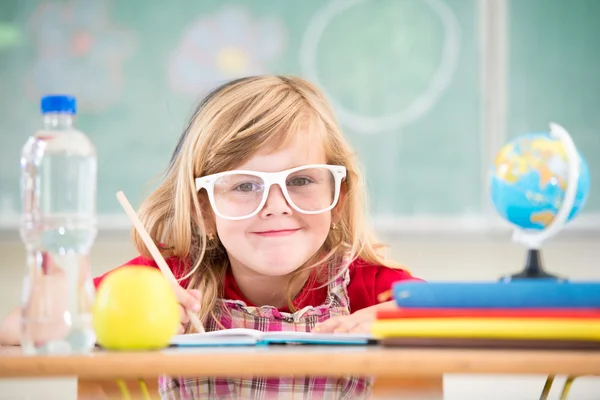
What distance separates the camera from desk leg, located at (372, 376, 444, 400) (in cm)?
127

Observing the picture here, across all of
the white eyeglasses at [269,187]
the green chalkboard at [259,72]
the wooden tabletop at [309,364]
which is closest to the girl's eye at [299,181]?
the white eyeglasses at [269,187]

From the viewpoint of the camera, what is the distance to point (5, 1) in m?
2.83

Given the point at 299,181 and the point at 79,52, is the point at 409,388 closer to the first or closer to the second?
the point at 299,181

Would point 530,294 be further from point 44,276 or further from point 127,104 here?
point 127,104

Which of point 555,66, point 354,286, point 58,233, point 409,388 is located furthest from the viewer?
point 555,66

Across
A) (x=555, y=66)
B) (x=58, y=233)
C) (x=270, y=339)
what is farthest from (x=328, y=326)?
(x=555, y=66)

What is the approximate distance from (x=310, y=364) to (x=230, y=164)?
2.48 feet

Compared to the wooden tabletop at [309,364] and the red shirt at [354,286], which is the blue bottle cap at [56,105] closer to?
the wooden tabletop at [309,364]

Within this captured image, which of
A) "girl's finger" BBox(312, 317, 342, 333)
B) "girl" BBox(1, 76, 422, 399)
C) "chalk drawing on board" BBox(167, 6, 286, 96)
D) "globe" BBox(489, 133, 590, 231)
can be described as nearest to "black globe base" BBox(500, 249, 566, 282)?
"globe" BBox(489, 133, 590, 231)

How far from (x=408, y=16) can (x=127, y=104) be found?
1.00 m

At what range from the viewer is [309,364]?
0.81 meters

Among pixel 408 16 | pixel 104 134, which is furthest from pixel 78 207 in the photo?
pixel 408 16

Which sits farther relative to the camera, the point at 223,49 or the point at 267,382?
the point at 223,49

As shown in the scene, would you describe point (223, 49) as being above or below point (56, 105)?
above
